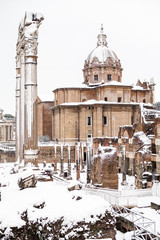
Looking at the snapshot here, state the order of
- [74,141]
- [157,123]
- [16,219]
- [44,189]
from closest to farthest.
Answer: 1. [16,219]
2. [44,189]
3. [157,123]
4. [74,141]

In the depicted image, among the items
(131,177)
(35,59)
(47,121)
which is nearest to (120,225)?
(35,59)

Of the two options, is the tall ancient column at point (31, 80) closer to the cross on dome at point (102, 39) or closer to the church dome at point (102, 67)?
the church dome at point (102, 67)

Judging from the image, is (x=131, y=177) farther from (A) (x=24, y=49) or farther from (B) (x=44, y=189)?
(B) (x=44, y=189)

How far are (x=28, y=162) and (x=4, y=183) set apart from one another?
63.9 inches

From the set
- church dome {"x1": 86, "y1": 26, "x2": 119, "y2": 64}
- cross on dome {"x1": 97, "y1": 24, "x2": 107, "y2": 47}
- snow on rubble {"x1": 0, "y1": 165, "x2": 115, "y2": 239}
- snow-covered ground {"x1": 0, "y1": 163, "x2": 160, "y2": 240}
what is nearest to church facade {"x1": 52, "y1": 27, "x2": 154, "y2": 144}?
church dome {"x1": 86, "y1": 26, "x2": 119, "y2": 64}

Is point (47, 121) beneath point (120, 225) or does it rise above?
above

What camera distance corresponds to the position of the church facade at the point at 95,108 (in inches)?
1596

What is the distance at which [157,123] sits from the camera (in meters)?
22.3

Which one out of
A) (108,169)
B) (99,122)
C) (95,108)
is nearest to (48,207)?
(108,169)

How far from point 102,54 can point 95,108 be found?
412 inches

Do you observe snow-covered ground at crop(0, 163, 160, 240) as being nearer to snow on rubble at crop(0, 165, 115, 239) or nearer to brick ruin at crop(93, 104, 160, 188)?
snow on rubble at crop(0, 165, 115, 239)

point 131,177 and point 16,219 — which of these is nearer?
point 16,219

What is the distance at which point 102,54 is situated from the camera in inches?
1847

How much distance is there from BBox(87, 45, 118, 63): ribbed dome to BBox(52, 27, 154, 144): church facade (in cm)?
48
